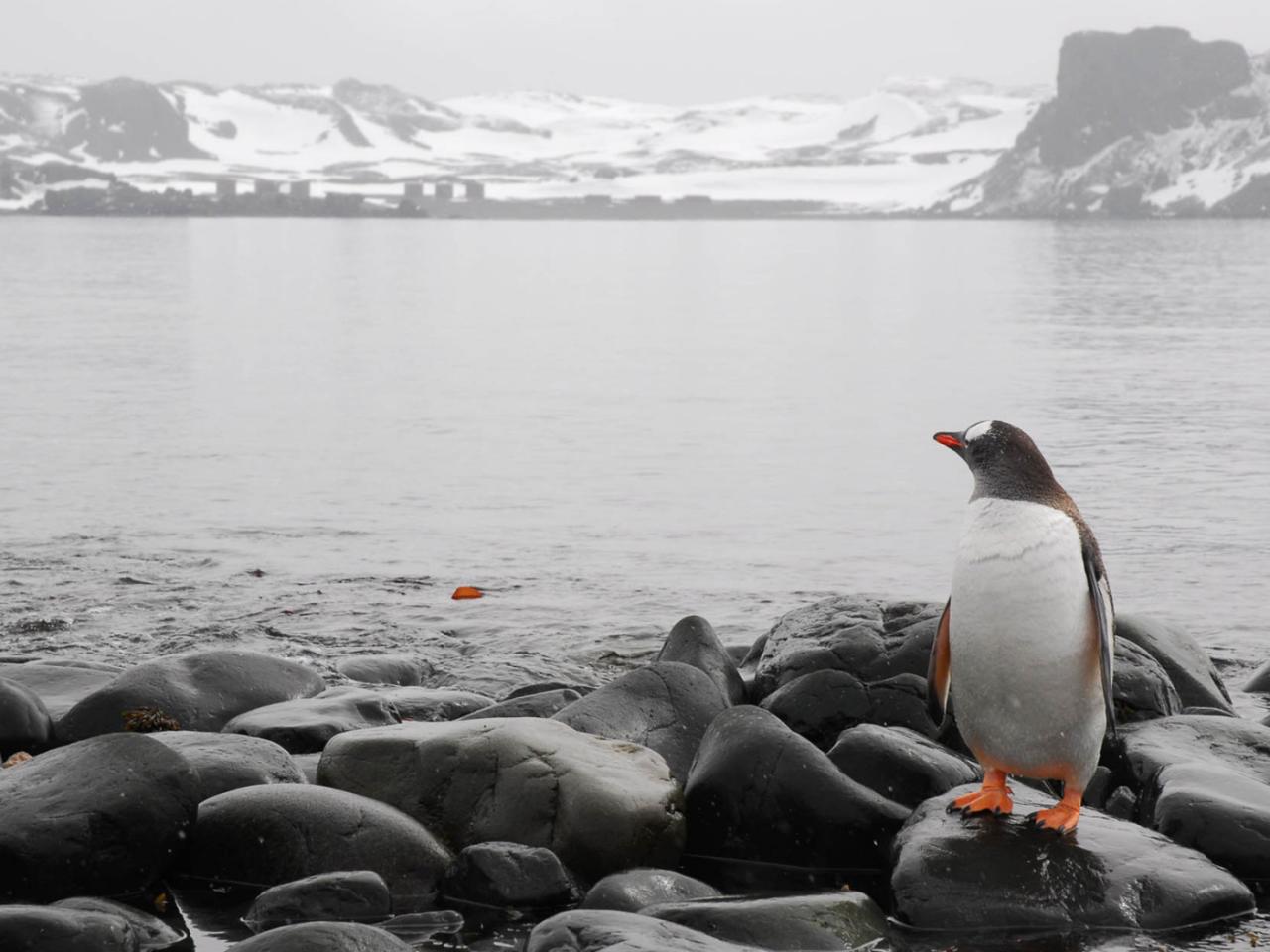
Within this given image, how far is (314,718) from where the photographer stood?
7992 mm

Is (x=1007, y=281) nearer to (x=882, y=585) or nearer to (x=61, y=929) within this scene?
(x=882, y=585)

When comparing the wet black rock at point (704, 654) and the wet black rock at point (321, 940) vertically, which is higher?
the wet black rock at point (321, 940)

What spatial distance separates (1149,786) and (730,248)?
102m

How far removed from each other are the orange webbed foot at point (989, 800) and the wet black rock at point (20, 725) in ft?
14.3

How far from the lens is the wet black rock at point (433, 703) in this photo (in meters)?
8.47

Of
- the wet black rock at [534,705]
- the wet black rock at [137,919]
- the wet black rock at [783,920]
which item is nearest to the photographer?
the wet black rock at [783,920]

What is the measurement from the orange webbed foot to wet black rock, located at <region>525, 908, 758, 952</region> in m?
1.36

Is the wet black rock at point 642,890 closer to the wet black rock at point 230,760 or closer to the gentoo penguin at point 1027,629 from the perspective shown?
the gentoo penguin at point 1027,629

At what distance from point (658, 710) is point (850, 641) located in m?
1.35

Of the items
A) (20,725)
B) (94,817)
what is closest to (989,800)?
(94,817)

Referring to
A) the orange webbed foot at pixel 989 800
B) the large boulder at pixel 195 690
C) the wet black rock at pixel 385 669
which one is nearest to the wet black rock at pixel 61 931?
the large boulder at pixel 195 690

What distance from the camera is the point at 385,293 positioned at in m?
55.5

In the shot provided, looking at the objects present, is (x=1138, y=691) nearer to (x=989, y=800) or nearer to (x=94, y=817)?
(x=989, y=800)

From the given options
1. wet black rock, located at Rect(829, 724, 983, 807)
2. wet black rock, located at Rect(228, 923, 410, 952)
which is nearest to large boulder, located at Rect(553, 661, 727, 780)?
wet black rock, located at Rect(829, 724, 983, 807)
